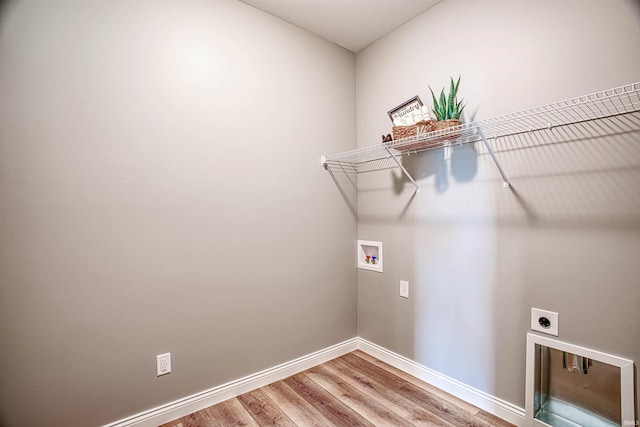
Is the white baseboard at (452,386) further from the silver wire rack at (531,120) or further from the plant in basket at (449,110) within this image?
the plant in basket at (449,110)

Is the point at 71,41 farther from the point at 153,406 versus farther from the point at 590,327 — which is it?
the point at 590,327

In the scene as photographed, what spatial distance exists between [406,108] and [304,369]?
6.26ft

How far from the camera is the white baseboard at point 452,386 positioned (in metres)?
1.56

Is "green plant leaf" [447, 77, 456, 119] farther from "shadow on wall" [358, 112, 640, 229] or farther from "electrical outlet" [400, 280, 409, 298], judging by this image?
"electrical outlet" [400, 280, 409, 298]

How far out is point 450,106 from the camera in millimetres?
1644

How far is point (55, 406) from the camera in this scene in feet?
4.33

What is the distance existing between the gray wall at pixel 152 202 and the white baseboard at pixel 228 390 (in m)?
0.04

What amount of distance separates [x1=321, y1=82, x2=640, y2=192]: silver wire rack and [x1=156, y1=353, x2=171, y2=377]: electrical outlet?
5.37 ft

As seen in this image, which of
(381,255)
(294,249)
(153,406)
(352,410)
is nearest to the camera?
(153,406)

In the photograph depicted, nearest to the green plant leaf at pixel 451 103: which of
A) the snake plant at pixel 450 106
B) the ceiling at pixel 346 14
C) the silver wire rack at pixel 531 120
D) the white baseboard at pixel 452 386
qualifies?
the snake plant at pixel 450 106

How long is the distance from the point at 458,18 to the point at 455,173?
2.99 feet

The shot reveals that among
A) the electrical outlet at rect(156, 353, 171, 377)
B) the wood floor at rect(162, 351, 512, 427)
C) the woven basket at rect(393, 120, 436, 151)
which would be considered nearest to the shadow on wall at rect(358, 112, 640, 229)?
the woven basket at rect(393, 120, 436, 151)

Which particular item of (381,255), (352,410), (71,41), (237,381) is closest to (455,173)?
(381,255)

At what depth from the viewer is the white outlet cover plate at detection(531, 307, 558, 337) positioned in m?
1.41
